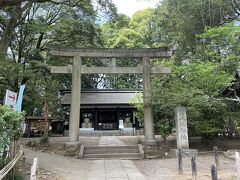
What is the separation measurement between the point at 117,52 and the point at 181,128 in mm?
5895

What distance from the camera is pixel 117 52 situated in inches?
647

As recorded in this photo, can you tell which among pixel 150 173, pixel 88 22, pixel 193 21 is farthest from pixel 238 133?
pixel 88 22

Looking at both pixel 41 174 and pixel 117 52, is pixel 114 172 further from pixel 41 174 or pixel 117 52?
pixel 117 52

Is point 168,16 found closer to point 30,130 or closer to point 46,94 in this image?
point 46,94

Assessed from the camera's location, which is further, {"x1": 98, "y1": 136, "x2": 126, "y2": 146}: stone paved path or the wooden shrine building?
the wooden shrine building

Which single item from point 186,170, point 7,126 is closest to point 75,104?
point 186,170

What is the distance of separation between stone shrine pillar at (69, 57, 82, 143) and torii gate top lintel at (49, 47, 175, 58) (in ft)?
1.55

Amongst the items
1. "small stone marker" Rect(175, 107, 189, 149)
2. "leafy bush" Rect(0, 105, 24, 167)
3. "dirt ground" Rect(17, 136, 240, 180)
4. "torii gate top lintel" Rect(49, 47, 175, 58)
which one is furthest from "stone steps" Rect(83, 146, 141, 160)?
"leafy bush" Rect(0, 105, 24, 167)

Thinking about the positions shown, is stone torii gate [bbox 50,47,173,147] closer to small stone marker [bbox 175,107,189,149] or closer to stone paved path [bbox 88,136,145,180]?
small stone marker [bbox 175,107,189,149]

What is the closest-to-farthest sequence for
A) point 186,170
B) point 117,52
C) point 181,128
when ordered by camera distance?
1. point 186,170
2. point 181,128
3. point 117,52

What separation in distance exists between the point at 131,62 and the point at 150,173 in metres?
27.7

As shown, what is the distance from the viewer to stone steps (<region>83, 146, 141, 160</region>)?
14255mm

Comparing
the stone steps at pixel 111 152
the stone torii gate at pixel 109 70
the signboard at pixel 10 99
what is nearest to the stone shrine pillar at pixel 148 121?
the stone torii gate at pixel 109 70

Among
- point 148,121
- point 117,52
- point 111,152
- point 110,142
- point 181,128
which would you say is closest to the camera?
point 181,128
